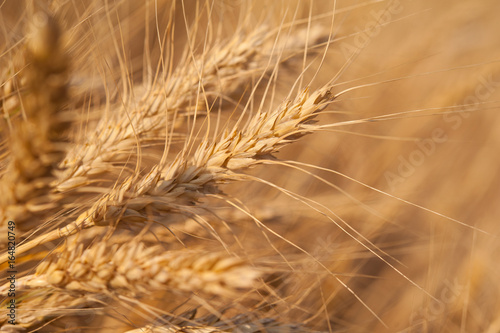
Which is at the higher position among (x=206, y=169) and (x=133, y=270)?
(x=206, y=169)

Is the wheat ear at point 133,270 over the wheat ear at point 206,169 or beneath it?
beneath

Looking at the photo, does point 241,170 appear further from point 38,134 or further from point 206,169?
point 38,134

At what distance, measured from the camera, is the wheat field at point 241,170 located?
0.51 m

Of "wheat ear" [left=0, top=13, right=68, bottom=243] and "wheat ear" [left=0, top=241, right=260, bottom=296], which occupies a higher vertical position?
"wheat ear" [left=0, top=13, right=68, bottom=243]

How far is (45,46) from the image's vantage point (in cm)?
43

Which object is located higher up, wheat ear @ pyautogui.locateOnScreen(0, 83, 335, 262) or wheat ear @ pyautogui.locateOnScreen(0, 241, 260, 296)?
wheat ear @ pyautogui.locateOnScreen(0, 83, 335, 262)

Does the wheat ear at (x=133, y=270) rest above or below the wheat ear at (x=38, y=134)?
below

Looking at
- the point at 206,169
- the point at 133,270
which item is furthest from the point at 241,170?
the point at 133,270

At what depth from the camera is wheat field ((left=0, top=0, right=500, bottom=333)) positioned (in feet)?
1.69

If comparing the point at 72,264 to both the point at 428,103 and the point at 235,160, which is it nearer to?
the point at 235,160

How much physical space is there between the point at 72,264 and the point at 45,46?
0.93 ft

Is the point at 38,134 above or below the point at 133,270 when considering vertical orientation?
above

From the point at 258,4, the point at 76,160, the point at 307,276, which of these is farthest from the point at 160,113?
the point at 258,4

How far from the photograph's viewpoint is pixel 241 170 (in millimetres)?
536
